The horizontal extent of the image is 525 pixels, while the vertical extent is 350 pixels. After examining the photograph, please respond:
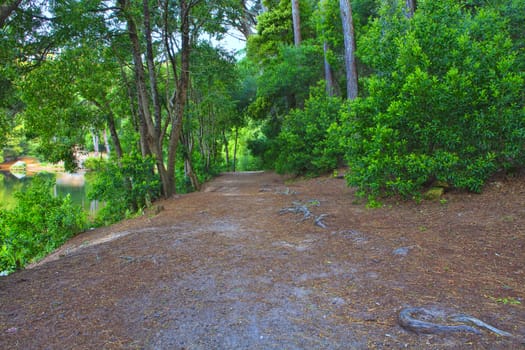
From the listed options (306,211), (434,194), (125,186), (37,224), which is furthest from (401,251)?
(37,224)

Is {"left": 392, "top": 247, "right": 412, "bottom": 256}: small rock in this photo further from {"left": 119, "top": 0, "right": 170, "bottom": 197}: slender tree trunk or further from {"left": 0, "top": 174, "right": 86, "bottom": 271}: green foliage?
{"left": 119, "top": 0, "right": 170, "bottom": 197}: slender tree trunk

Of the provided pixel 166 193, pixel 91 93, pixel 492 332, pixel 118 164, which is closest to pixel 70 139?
pixel 118 164

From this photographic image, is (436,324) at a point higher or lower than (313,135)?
lower

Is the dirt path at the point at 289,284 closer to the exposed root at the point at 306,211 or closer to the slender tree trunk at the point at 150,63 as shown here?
the exposed root at the point at 306,211

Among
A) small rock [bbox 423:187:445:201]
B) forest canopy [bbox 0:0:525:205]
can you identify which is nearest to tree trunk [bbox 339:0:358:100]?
forest canopy [bbox 0:0:525:205]

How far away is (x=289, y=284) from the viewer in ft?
11.1

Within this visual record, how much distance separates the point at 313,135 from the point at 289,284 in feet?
30.8

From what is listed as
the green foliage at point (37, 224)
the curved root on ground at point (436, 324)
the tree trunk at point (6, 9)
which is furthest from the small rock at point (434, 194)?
the green foliage at point (37, 224)

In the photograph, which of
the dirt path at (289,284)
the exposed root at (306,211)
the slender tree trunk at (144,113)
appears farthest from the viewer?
the slender tree trunk at (144,113)

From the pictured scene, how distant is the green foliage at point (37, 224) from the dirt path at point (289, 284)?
3.69 m

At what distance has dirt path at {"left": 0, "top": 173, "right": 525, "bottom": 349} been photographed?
2502mm

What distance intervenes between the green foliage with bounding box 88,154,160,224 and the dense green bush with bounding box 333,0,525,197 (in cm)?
587

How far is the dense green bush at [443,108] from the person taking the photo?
17.9 ft

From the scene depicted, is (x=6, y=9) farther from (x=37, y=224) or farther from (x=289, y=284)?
(x=37, y=224)
